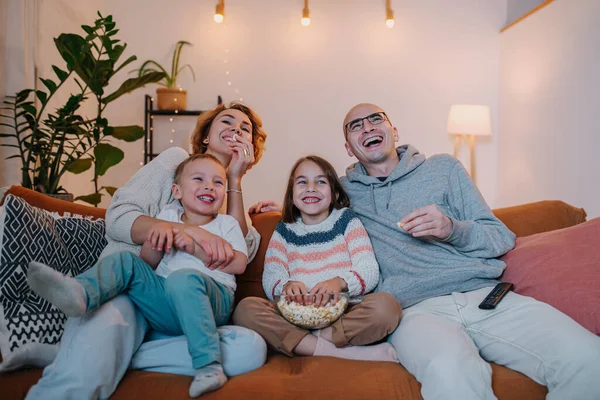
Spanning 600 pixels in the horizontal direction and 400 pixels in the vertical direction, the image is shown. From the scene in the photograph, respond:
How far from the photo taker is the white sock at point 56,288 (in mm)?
1238

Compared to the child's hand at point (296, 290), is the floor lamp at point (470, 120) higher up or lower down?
higher up

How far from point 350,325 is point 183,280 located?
19.9 inches

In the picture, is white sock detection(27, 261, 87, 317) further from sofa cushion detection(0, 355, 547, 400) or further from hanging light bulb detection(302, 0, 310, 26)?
hanging light bulb detection(302, 0, 310, 26)

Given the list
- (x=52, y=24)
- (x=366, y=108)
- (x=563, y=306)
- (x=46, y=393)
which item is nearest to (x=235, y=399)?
(x=46, y=393)

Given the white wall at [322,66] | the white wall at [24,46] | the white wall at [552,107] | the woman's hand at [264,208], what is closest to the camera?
the woman's hand at [264,208]

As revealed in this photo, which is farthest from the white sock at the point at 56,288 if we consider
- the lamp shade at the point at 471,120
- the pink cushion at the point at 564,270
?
the lamp shade at the point at 471,120

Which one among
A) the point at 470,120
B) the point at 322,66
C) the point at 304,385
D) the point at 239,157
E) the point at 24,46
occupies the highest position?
the point at 322,66

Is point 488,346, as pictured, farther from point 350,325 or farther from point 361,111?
point 361,111

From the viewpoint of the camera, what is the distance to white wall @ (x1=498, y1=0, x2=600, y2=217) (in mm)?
3355

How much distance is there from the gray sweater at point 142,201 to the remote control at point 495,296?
0.81 metres

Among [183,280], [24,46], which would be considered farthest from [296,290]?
[24,46]

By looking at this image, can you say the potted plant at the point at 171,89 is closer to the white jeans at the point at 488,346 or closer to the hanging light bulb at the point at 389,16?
the hanging light bulb at the point at 389,16

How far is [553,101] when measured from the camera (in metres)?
3.80

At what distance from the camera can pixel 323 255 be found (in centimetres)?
184
